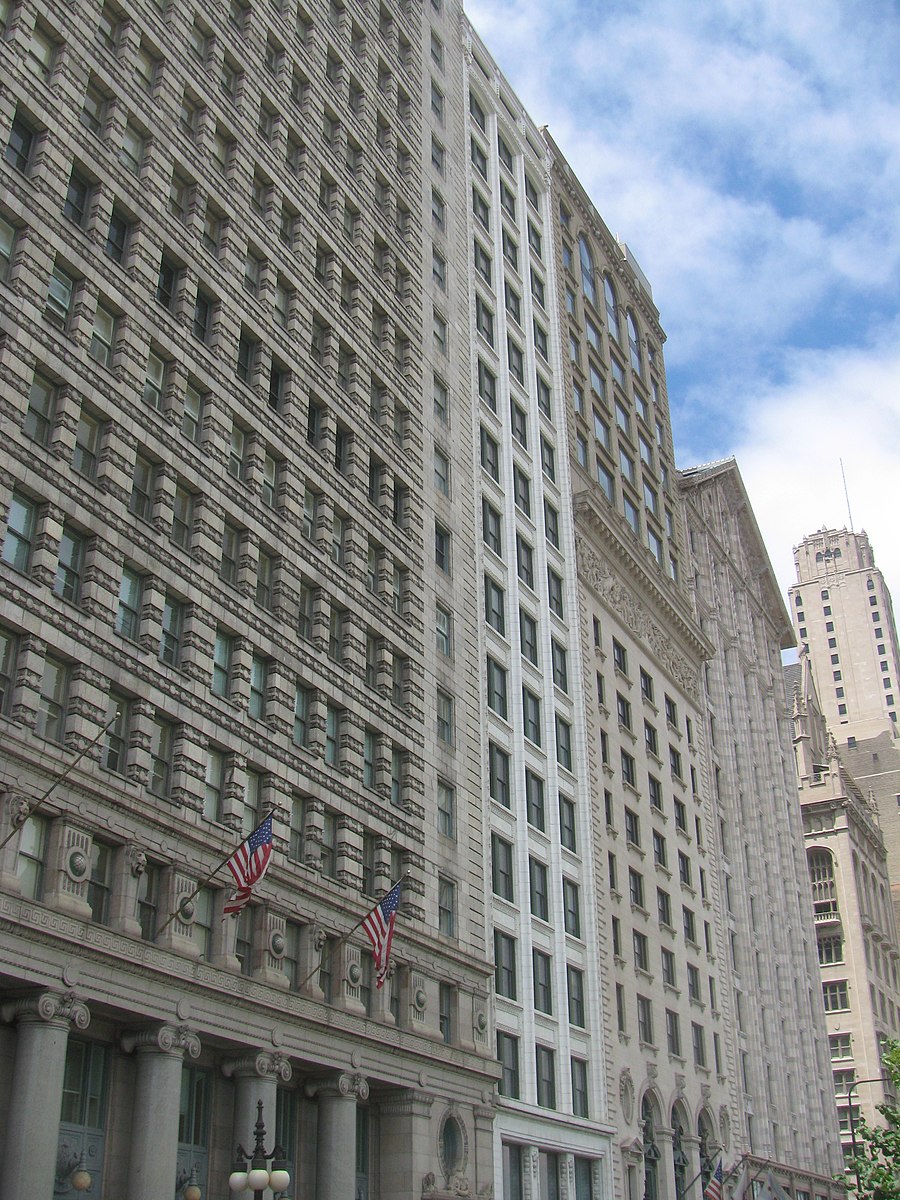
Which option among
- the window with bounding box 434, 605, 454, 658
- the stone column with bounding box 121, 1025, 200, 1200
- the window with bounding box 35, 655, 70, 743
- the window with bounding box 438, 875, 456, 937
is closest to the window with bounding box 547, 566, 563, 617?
the window with bounding box 434, 605, 454, 658

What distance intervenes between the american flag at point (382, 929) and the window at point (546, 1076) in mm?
14199

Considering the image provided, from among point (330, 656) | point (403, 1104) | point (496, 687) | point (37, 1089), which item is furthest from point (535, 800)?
point (37, 1089)

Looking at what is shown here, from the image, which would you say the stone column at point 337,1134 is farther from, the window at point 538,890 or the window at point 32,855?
the window at point 538,890

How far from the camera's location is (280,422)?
149ft

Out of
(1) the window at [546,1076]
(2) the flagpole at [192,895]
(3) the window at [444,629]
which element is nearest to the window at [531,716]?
(3) the window at [444,629]

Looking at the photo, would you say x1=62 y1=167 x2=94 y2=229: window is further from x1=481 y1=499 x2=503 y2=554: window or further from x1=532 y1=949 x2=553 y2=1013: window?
x1=532 y1=949 x2=553 y2=1013: window

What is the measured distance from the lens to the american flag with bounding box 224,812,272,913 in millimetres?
33219

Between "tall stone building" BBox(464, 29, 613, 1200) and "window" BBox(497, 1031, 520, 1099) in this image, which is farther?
"tall stone building" BBox(464, 29, 613, 1200)

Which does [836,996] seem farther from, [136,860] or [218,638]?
[136,860]

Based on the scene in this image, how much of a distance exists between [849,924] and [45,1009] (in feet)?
343

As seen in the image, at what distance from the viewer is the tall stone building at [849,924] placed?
118 m

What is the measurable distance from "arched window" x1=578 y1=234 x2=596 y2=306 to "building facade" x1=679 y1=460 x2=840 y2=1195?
17322 mm

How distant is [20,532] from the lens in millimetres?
33406

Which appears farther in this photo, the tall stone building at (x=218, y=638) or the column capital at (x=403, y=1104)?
the column capital at (x=403, y=1104)
